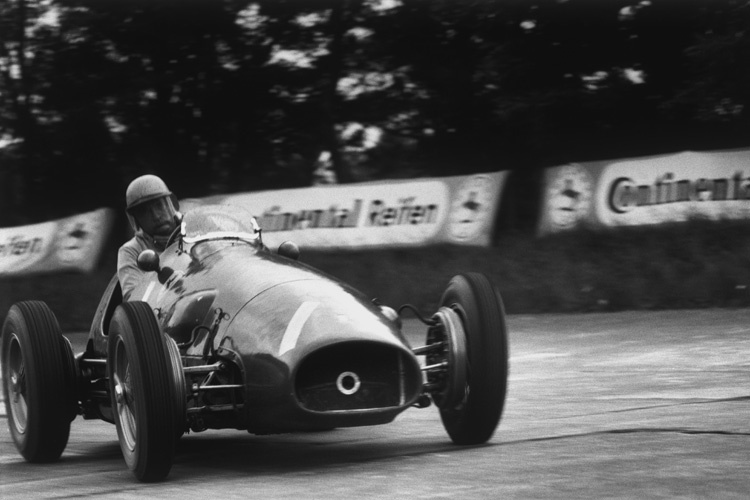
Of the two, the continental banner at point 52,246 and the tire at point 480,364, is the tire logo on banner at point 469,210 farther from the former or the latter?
the tire at point 480,364

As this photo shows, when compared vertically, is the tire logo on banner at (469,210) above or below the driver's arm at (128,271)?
below

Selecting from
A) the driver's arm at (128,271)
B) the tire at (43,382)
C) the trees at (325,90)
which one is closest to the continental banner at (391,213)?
the trees at (325,90)

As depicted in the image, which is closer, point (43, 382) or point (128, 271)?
point (43, 382)

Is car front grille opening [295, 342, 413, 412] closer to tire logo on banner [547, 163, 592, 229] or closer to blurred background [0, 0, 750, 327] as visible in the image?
blurred background [0, 0, 750, 327]

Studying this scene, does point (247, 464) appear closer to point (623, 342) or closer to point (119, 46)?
point (623, 342)

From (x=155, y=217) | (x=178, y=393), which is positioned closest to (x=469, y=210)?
(x=155, y=217)

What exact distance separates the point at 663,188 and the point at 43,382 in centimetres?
1216

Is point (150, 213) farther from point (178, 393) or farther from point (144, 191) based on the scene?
point (178, 393)

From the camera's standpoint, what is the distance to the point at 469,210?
19.9 metres

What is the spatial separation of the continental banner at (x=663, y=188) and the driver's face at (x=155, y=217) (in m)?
10.7

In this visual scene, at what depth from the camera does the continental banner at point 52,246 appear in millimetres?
→ 22875

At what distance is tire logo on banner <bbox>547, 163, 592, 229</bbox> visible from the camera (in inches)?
749

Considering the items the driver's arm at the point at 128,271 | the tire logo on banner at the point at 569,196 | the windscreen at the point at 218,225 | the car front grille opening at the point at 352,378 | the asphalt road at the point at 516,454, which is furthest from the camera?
the tire logo on banner at the point at 569,196

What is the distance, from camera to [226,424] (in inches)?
263
